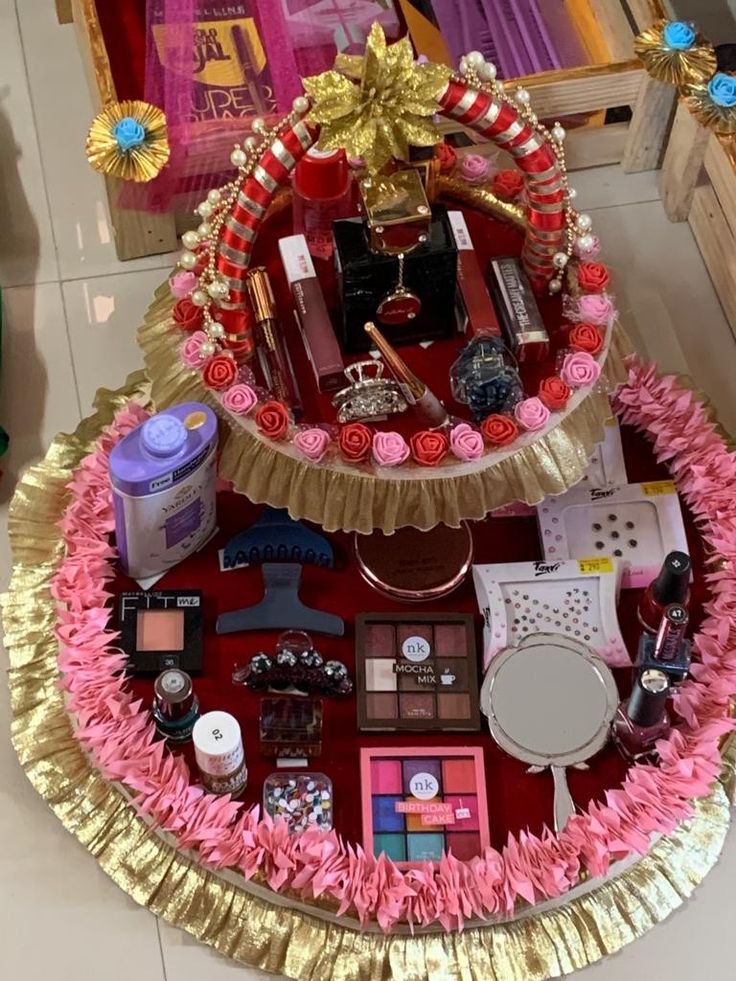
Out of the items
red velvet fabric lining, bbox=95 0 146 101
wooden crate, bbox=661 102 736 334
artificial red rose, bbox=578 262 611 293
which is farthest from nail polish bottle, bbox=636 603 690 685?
red velvet fabric lining, bbox=95 0 146 101

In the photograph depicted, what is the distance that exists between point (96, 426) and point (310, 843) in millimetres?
607

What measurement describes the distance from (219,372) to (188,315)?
3.5 inches

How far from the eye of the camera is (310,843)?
1313 millimetres

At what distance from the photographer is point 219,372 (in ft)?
4.35

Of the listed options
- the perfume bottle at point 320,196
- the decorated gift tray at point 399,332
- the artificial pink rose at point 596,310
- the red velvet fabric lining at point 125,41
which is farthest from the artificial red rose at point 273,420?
the red velvet fabric lining at point 125,41

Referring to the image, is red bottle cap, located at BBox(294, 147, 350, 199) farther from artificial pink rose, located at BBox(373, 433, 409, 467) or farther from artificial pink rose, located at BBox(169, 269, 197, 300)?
artificial pink rose, located at BBox(373, 433, 409, 467)

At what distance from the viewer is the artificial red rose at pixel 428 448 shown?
1295 mm

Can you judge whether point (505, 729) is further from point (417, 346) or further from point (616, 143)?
point (616, 143)

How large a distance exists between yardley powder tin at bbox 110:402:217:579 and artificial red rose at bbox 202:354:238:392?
0.09 ft

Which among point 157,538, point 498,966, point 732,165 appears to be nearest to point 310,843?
point 498,966

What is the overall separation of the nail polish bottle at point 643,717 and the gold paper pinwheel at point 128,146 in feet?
2.72

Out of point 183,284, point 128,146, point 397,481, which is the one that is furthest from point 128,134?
point 397,481

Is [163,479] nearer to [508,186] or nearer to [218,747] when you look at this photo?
[218,747]

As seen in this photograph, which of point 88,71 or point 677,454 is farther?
point 88,71
